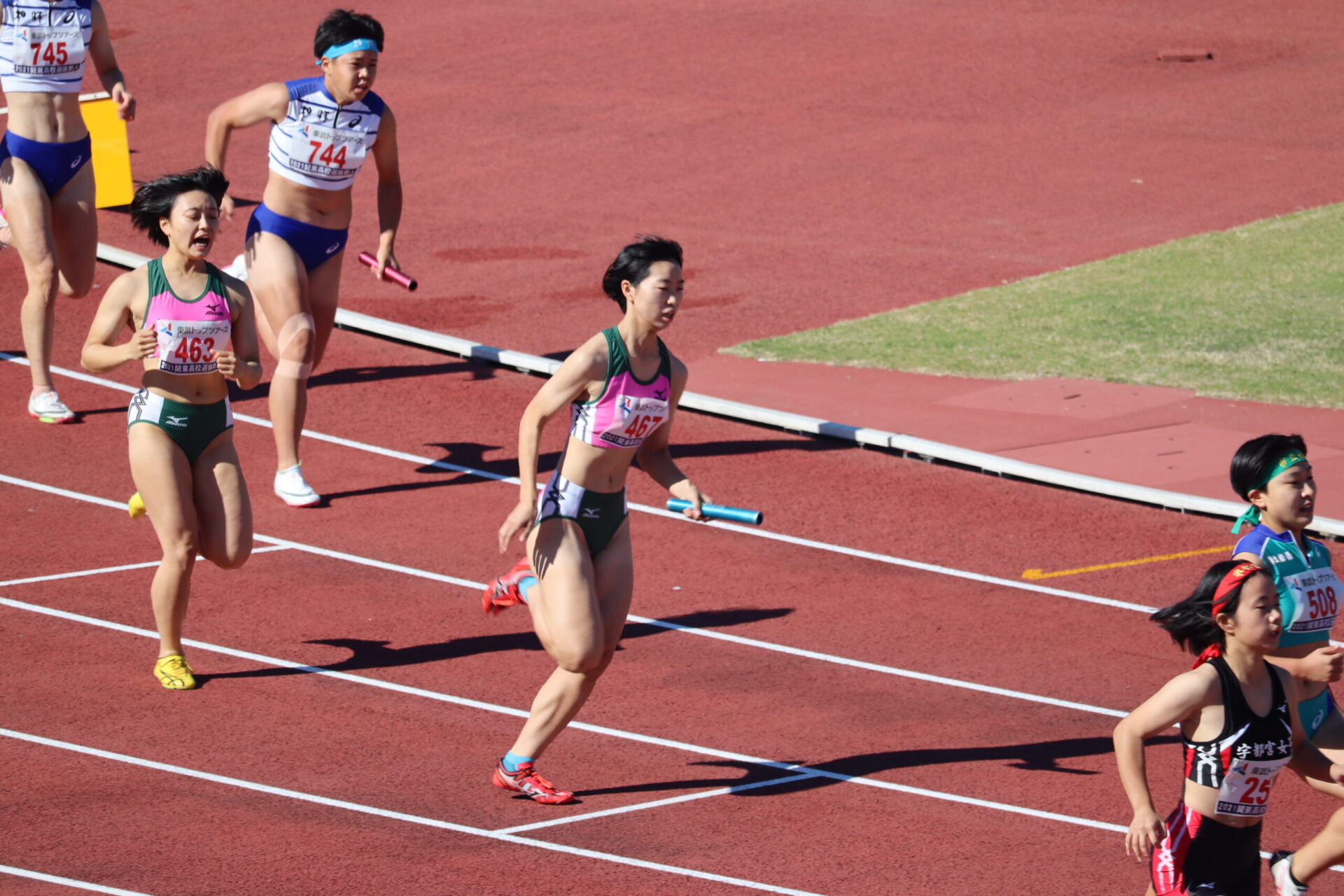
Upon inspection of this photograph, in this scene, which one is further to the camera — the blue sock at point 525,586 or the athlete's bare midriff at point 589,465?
the blue sock at point 525,586

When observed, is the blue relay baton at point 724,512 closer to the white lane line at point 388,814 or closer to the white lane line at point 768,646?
the white lane line at point 388,814

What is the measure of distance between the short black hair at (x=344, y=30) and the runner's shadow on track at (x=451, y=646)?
348 centimetres

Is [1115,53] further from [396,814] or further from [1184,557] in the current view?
[396,814]

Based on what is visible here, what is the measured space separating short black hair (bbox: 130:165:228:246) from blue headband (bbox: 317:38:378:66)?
226cm

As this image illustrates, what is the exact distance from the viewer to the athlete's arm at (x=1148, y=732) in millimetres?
5145

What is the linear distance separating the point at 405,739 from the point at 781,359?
7.04 meters

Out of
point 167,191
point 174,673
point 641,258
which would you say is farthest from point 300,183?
point 641,258

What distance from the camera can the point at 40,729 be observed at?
7422 millimetres

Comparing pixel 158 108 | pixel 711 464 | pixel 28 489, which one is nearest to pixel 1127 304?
pixel 711 464

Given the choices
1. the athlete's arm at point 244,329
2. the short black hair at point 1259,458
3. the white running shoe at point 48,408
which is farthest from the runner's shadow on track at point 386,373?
the short black hair at point 1259,458

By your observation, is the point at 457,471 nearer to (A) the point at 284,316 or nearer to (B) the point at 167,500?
(A) the point at 284,316

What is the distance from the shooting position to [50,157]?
35.8 feet

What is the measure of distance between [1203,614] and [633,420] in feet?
Answer: 7.73

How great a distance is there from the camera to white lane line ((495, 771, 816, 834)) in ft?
22.1
